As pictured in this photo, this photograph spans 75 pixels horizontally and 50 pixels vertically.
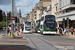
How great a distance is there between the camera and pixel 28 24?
41344 millimetres

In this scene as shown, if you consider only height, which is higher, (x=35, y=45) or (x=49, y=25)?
(x=49, y=25)

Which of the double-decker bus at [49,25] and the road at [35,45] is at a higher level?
the double-decker bus at [49,25]

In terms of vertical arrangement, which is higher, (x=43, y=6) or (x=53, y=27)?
(x=43, y=6)

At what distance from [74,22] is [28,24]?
13407 millimetres

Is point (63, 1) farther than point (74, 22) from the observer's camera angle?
Yes

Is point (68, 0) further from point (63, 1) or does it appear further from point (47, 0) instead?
point (47, 0)

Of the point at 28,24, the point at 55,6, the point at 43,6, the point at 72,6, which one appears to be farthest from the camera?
the point at 43,6

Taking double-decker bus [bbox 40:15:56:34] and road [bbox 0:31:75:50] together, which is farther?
double-decker bus [bbox 40:15:56:34]

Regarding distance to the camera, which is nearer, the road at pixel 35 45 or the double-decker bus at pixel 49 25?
the road at pixel 35 45

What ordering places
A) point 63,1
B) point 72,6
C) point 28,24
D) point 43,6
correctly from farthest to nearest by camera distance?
1. point 43,6
2. point 63,1
3. point 72,6
4. point 28,24

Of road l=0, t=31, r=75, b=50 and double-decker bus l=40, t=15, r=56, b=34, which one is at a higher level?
double-decker bus l=40, t=15, r=56, b=34


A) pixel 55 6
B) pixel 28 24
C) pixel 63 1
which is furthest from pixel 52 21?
pixel 55 6

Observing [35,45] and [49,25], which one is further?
[49,25]

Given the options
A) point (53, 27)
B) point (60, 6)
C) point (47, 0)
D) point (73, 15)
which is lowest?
point (53, 27)
